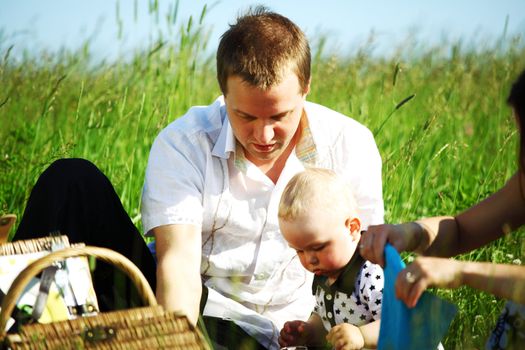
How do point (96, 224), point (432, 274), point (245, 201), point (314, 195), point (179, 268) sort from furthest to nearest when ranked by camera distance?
Answer: point (245, 201) < point (96, 224) < point (179, 268) < point (314, 195) < point (432, 274)

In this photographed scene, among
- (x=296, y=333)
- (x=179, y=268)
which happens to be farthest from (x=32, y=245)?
(x=296, y=333)

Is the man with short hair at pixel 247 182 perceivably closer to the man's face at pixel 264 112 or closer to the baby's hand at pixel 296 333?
the man's face at pixel 264 112

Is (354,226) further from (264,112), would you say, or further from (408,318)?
(408,318)

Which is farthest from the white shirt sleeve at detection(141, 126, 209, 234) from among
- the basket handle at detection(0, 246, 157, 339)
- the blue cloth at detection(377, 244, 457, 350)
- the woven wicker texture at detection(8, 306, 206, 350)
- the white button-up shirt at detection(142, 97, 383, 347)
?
the blue cloth at detection(377, 244, 457, 350)

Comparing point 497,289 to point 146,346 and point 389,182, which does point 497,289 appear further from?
point 389,182

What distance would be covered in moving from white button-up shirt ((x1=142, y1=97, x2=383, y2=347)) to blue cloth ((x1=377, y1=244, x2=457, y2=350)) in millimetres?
795

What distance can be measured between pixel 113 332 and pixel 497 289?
899 mm

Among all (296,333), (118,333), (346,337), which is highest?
(118,333)

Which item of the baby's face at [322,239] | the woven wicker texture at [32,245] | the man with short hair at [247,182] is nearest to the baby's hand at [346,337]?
the baby's face at [322,239]

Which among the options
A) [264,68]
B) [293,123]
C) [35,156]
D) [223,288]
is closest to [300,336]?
[223,288]

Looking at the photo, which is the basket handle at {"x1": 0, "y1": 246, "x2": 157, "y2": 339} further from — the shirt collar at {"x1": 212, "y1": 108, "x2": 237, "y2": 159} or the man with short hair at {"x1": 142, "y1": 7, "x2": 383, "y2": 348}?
the shirt collar at {"x1": 212, "y1": 108, "x2": 237, "y2": 159}

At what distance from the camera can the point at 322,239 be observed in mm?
2654

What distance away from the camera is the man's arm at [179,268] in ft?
8.94

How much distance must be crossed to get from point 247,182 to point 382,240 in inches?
34.8
